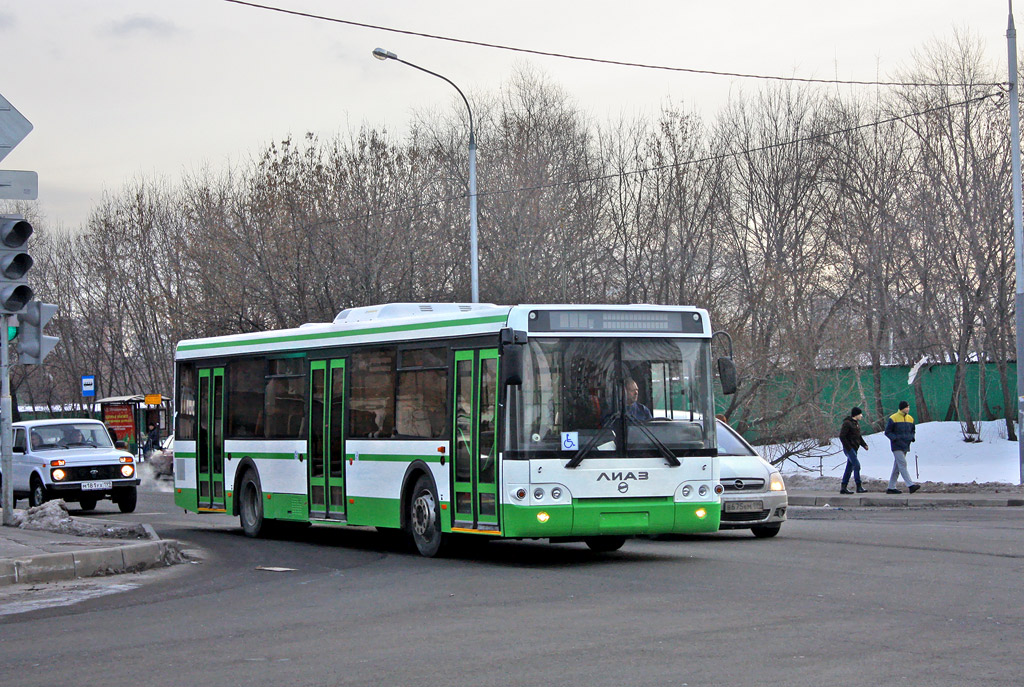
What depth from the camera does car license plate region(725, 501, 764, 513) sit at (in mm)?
16219

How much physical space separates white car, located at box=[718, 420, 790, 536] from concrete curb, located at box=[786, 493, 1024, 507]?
26.5 ft

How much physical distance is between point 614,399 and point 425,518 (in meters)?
2.71

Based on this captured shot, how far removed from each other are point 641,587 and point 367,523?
16.7 ft

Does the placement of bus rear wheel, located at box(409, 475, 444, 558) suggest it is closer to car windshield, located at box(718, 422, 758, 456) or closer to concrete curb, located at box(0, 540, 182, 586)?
concrete curb, located at box(0, 540, 182, 586)

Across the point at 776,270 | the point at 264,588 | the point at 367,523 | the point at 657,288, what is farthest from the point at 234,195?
the point at 264,588

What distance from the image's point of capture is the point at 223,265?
38.0 meters

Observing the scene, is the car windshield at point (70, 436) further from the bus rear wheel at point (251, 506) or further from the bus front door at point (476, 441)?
the bus front door at point (476, 441)

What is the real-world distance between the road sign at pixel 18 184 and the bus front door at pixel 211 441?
5.86 metres

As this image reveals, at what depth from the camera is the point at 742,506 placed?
16.3 meters

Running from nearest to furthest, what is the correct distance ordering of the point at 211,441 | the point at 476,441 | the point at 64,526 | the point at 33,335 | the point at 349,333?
1. the point at 476,441
2. the point at 349,333
3. the point at 33,335
4. the point at 64,526
5. the point at 211,441

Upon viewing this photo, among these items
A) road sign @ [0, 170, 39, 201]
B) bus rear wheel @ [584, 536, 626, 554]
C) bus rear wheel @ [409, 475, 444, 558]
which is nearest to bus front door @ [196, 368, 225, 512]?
bus rear wheel @ [409, 475, 444, 558]

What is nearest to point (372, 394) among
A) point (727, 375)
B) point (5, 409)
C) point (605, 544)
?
point (605, 544)

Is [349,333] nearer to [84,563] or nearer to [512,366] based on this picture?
[512,366]

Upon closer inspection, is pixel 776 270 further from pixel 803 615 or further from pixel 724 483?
pixel 803 615
